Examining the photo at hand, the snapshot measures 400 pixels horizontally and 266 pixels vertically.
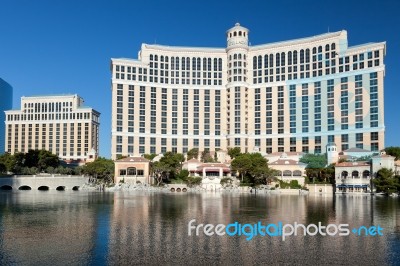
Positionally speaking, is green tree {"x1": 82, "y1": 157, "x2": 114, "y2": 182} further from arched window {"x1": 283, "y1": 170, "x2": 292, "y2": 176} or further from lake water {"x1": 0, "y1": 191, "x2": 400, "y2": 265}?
lake water {"x1": 0, "y1": 191, "x2": 400, "y2": 265}

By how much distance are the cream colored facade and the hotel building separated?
54370 mm

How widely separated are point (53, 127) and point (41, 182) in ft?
278

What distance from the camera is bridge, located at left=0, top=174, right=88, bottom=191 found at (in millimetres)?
114688

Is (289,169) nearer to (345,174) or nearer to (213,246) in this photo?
(345,174)

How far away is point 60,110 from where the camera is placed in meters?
197

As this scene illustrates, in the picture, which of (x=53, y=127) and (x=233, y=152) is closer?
(x=233, y=152)

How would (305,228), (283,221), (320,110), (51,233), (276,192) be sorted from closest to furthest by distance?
(51,233)
(305,228)
(283,221)
(276,192)
(320,110)

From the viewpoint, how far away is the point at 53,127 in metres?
196

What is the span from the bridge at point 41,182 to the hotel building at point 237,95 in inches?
1101

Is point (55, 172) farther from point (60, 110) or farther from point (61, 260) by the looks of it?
point (61, 260)

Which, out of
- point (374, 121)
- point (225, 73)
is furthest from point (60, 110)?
point (374, 121)

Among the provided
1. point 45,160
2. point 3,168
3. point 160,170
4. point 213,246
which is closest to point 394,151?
point 160,170

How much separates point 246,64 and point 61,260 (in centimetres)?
13527

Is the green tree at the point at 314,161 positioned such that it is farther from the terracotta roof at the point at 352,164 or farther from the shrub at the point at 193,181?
the shrub at the point at 193,181
